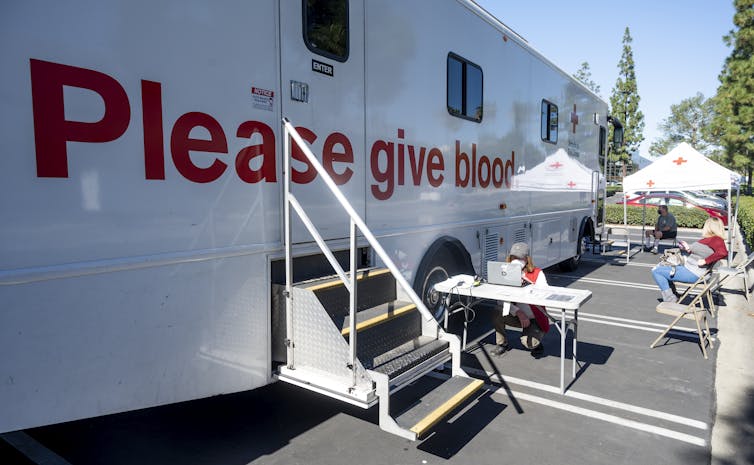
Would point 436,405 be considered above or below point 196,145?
below

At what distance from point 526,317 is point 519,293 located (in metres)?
0.52

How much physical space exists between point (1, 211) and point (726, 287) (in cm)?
961

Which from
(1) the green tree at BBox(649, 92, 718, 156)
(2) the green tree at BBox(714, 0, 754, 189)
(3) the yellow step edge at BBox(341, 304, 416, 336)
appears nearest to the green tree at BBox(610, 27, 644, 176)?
(2) the green tree at BBox(714, 0, 754, 189)

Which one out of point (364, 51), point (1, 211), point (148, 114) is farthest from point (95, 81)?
point (364, 51)

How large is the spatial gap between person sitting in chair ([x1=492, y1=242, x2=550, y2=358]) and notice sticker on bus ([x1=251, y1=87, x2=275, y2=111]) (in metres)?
2.82

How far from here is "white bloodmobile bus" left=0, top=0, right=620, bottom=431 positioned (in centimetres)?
210

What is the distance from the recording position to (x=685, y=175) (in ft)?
33.2

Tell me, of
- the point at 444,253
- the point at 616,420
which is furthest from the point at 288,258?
the point at 616,420

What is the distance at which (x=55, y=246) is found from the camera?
2156mm

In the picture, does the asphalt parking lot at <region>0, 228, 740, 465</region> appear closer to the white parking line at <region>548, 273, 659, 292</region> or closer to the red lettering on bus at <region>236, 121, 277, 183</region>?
the red lettering on bus at <region>236, 121, 277, 183</region>

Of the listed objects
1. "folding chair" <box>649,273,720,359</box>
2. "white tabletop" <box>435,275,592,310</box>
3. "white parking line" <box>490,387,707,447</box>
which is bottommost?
"white parking line" <box>490,387,707,447</box>

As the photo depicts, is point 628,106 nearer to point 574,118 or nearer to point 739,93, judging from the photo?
point 739,93

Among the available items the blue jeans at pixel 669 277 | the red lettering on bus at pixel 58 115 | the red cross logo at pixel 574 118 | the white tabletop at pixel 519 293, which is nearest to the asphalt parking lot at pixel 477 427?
the white tabletop at pixel 519 293

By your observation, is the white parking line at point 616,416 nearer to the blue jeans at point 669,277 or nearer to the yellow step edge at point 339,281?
the yellow step edge at point 339,281
